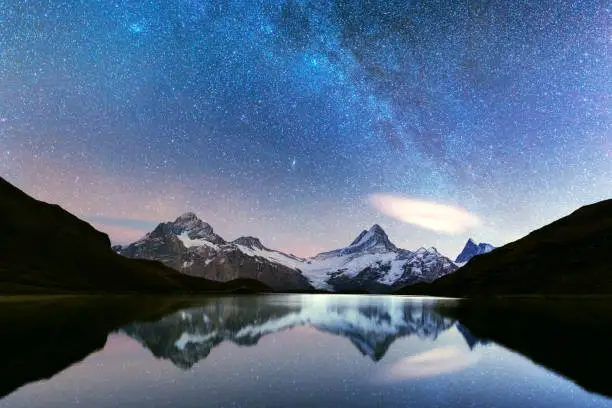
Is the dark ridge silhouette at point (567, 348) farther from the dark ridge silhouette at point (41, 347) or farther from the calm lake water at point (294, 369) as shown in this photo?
the dark ridge silhouette at point (41, 347)

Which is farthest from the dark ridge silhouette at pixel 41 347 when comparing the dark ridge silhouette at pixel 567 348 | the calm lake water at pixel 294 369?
the dark ridge silhouette at pixel 567 348

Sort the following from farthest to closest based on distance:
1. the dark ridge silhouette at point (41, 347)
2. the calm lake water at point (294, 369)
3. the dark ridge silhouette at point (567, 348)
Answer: the dark ridge silhouette at point (567, 348)
the dark ridge silhouette at point (41, 347)
the calm lake water at point (294, 369)

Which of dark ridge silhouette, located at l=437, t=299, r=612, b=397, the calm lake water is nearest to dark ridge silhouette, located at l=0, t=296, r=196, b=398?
the calm lake water

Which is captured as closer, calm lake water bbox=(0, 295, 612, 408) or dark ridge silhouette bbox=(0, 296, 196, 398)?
calm lake water bbox=(0, 295, 612, 408)

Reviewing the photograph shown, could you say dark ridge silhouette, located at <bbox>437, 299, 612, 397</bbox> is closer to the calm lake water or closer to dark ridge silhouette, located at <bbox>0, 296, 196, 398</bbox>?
the calm lake water

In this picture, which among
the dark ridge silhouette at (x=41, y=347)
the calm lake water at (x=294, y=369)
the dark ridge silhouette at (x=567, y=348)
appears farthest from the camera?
the dark ridge silhouette at (x=567, y=348)

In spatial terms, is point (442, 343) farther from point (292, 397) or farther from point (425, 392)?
point (292, 397)

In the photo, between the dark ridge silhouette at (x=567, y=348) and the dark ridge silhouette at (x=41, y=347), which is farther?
the dark ridge silhouette at (x=567, y=348)

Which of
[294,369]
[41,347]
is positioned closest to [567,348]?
[294,369]

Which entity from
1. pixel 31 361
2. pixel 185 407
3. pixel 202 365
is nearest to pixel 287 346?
pixel 202 365

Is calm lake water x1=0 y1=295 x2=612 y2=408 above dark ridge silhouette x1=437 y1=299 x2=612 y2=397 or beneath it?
beneath

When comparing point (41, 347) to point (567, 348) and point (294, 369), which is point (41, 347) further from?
point (567, 348)

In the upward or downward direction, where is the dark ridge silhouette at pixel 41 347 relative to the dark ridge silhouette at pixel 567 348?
downward

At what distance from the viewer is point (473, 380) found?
30172 mm
